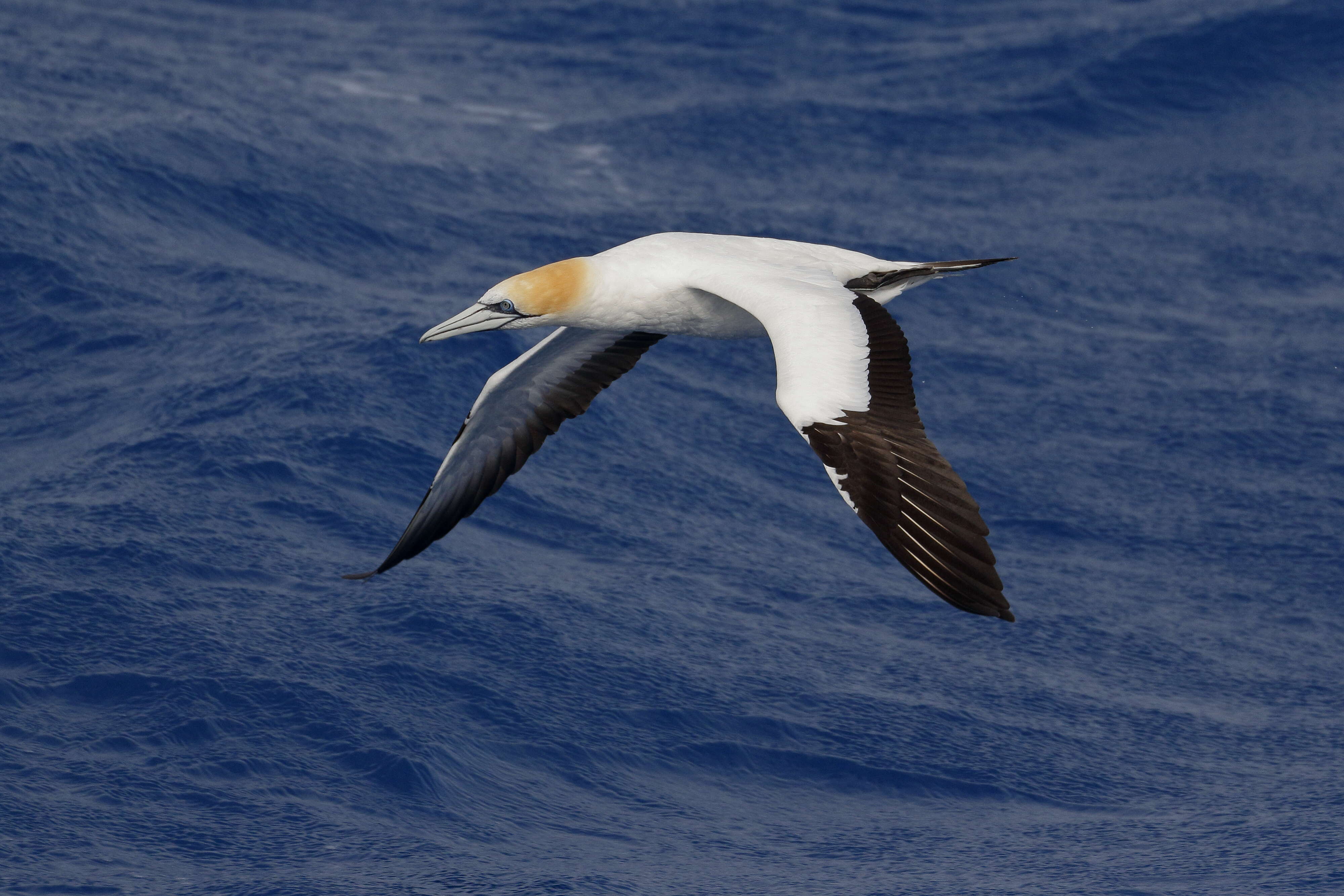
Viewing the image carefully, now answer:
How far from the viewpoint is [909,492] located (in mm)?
8461

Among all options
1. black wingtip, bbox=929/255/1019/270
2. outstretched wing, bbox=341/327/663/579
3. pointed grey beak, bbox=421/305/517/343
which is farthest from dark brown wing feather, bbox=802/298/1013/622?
outstretched wing, bbox=341/327/663/579

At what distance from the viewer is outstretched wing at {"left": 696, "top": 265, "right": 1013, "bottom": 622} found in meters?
8.15

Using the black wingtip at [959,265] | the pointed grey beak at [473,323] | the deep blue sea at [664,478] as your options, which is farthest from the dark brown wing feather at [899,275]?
the deep blue sea at [664,478]

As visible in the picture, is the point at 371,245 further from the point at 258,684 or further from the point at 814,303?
the point at 814,303

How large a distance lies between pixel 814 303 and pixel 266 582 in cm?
718

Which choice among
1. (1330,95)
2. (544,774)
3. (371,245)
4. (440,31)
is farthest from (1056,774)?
(440,31)

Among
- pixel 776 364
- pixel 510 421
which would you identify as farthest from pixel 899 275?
pixel 510 421

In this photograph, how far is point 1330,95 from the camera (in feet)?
86.6

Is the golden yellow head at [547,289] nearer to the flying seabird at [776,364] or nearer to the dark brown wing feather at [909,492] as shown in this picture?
the flying seabird at [776,364]

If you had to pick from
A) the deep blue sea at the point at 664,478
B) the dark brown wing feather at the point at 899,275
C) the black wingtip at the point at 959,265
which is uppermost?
the black wingtip at the point at 959,265

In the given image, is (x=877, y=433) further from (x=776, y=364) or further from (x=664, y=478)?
(x=664, y=478)

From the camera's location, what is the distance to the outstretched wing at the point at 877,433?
815cm

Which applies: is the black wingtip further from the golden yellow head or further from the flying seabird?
the golden yellow head

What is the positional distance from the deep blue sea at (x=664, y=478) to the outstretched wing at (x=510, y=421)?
2.81m
